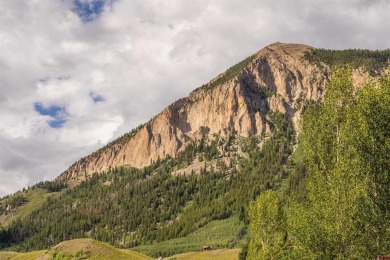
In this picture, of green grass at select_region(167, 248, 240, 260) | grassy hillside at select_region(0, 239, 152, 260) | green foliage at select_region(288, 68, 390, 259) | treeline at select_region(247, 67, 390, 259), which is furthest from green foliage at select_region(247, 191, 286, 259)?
green grass at select_region(167, 248, 240, 260)

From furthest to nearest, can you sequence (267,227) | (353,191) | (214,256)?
(214,256) → (267,227) → (353,191)

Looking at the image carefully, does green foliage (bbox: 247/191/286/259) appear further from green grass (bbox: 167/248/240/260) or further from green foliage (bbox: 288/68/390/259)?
green grass (bbox: 167/248/240/260)

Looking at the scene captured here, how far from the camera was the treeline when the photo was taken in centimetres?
3788

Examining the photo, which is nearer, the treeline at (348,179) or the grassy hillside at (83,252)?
the treeline at (348,179)

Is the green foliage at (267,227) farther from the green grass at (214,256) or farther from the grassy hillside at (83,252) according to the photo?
the green grass at (214,256)

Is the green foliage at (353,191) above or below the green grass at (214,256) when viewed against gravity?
above

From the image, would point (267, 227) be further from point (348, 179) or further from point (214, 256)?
point (214, 256)

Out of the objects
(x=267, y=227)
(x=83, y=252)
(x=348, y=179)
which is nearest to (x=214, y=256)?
(x=83, y=252)

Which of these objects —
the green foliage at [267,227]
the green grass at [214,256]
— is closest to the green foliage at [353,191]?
the green foliage at [267,227]

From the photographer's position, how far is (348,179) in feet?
129

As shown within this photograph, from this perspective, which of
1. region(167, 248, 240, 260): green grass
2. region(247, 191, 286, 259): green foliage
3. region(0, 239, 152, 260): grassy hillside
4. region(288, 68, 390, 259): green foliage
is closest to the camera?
region(288, 68, 390, 259): green foliage

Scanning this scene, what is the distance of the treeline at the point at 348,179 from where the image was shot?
37.9m

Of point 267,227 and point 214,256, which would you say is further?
point 214,256

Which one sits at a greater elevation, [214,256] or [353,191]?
[353,191]
